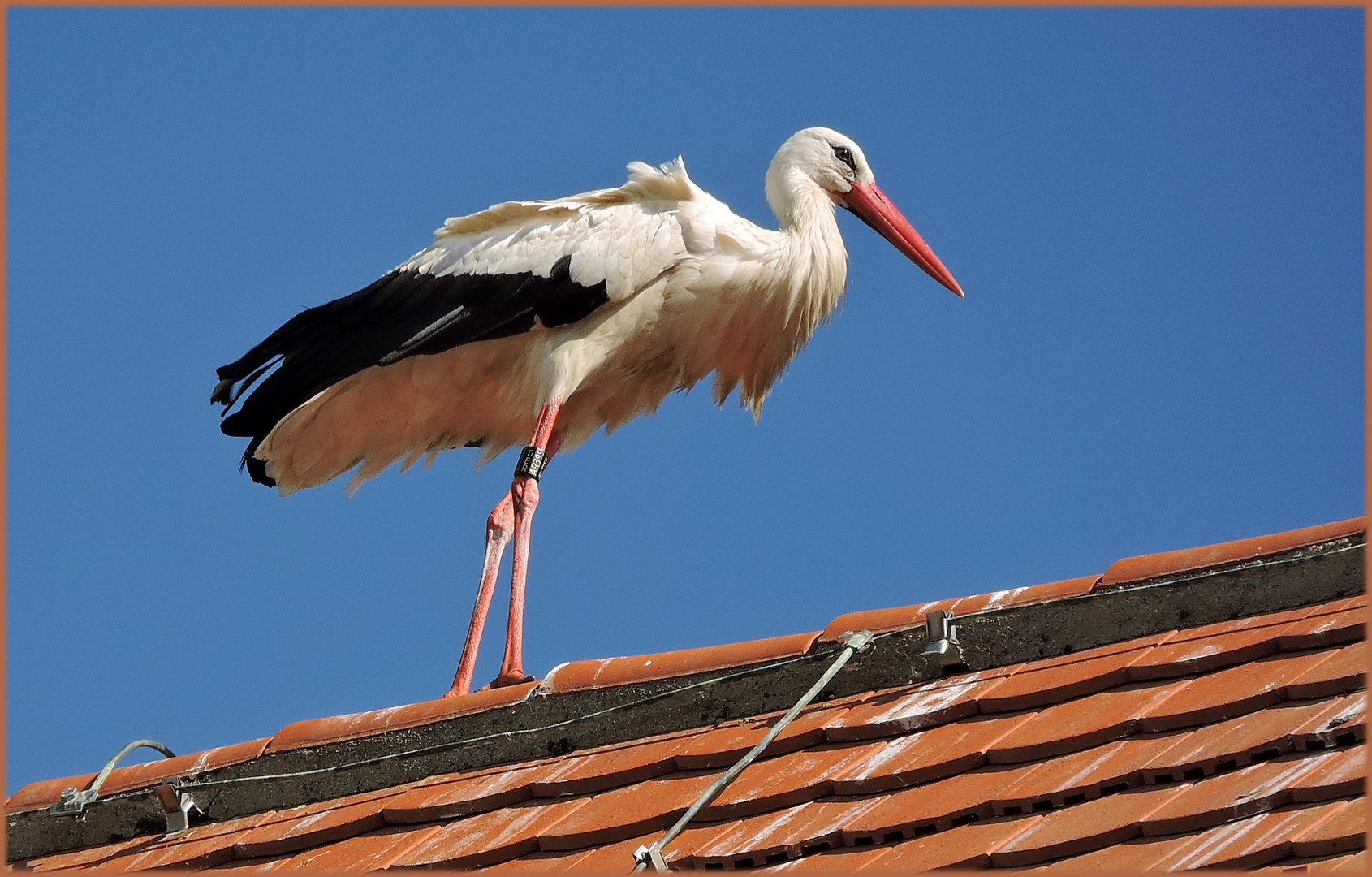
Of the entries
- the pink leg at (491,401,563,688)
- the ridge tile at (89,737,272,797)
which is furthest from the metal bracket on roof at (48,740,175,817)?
the pink leg at (491,401,563,688)

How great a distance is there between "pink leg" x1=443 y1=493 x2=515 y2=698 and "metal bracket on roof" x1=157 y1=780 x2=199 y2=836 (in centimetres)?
137

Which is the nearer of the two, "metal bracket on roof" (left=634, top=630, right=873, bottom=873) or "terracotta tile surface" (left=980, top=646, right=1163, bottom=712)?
"metal bracket on roof" (left=634, top=630, right=873, bottom=873)

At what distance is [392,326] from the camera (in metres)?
7.00

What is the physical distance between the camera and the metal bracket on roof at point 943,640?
13.0ft

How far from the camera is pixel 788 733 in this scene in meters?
3.89

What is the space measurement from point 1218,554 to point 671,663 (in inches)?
49.7

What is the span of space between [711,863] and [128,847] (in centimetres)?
215

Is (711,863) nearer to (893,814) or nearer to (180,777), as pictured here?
(893,814)

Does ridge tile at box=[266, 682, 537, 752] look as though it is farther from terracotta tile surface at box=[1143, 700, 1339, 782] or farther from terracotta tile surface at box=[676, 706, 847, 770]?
terracotta tile surface at box=[1143, 700, 1339, 782]

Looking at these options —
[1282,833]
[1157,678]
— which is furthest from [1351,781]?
[1157,678]

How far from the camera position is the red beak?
8.04 metres

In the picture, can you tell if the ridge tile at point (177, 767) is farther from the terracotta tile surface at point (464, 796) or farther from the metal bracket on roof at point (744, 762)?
the metal bracket on roof at point (744, 762)

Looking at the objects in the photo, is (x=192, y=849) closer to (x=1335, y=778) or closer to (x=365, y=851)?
(x=365, y=851)

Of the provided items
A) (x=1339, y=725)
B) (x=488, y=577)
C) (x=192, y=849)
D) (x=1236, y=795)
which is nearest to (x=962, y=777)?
(x=1236, y=795)
